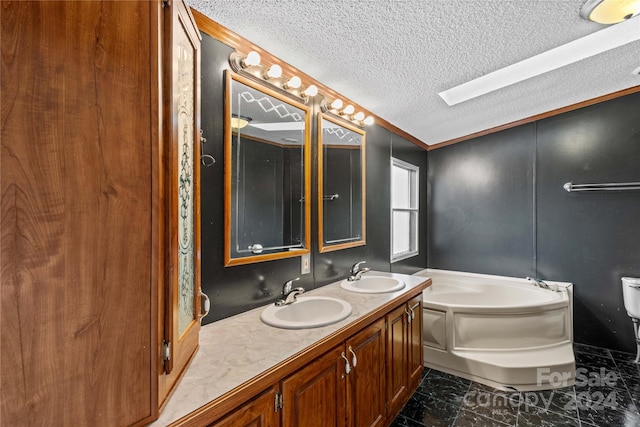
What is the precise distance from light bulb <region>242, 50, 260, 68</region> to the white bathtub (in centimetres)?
231

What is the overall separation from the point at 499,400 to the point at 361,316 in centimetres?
156

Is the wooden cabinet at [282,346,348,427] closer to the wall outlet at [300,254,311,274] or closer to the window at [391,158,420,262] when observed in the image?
the wall outlet at [300,254,311,274]

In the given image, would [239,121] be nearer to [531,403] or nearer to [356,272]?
[356,272]

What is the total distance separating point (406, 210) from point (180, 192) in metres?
2.91

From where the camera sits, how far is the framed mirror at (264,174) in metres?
1.50

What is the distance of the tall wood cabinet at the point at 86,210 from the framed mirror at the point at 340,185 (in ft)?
4.54

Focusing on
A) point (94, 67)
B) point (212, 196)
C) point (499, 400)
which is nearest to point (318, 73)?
point (212, 196)

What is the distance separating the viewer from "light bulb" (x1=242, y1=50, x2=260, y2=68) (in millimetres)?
1493

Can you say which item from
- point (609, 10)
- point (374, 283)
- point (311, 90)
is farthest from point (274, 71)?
point (609, 10)

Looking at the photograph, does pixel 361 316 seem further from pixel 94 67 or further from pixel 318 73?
pixel 318 73

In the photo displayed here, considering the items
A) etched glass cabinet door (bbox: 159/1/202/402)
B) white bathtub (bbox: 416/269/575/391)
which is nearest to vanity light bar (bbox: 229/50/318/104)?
etched glass cabinet door (bbox: 159/1/202/402)

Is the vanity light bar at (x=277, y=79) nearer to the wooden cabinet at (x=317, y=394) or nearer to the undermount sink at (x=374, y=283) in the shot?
the undermount sink at (x=374, y=283)

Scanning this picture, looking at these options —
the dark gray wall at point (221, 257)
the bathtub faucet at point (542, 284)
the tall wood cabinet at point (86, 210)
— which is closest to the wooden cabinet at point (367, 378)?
the dark gray wall at point (221, 257)

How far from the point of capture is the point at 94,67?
2.04 feet
